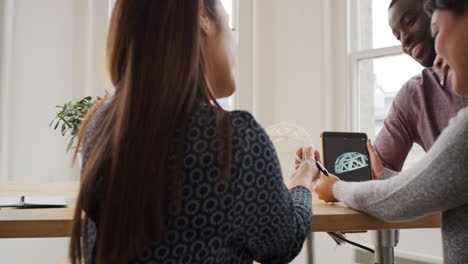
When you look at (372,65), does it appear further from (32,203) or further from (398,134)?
(32,203)

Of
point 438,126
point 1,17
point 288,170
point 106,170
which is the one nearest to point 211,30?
point 106,170

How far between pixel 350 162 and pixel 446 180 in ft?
1.96

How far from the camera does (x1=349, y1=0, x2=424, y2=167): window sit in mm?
2705

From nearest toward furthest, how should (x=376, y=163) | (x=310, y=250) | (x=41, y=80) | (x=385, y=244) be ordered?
(x=385, y=244) → (x=376, y=163) → (x=310, y=250) → (x=41, y=80)

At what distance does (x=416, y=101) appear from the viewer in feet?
5.45

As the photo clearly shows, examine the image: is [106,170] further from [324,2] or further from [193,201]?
[324,2]

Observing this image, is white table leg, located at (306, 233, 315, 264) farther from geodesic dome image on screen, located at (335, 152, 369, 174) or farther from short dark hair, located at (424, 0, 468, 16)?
short dark hair, located at (424, 0, 468, 16)

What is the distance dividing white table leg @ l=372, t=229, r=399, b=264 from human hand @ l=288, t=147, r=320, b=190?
1.12 feet

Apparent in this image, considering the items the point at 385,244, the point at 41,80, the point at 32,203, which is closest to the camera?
the point at 32,203

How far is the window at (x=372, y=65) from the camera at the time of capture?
271 cm

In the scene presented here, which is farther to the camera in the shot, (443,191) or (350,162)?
(350,162)

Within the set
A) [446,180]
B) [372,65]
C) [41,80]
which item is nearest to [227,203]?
[446,180]

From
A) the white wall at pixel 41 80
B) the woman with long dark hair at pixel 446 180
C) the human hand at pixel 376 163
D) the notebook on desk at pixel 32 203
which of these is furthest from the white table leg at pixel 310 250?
the white wall at pixel 41 80

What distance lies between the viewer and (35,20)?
10.7 ft
